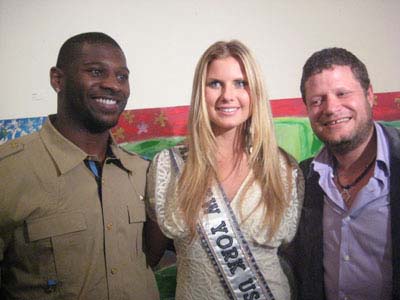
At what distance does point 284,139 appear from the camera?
148cm

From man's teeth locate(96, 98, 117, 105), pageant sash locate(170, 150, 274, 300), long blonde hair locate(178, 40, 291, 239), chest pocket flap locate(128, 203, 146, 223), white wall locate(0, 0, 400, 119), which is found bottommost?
pageant sash locate(170, 150, 274, 300)

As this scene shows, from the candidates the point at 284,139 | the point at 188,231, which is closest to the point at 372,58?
the point at 284,139

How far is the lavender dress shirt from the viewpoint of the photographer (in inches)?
41.3

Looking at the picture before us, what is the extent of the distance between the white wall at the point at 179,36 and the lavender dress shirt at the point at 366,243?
0.58m

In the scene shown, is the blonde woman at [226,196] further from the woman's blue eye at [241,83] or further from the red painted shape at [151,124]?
the red painted shape at [151,124]

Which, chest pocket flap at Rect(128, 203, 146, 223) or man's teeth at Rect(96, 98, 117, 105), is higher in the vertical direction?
man's teeth at Rect(96, 98, 117, 105)

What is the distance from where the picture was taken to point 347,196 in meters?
1.14

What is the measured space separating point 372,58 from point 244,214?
1.04 m

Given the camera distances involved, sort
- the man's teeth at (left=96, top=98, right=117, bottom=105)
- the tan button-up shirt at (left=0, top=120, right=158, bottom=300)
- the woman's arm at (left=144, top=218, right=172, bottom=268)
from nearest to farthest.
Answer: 1. the tan button-up shirt at (left=0, top=120, right=158, bottom=300)
2. the man's teeth at (left=96, top=98, right=117, bottom=105)
3. the woman's arm at (left=144, top=218, right=172, bottom=268)

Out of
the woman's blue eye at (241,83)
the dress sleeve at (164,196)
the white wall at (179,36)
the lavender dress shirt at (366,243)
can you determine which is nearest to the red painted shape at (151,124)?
the white wall at (179,36)

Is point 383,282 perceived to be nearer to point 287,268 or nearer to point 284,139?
point 287,268

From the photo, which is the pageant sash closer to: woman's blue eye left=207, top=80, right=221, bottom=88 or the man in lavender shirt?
the man in lavender shirt

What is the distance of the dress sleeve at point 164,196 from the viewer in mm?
1121

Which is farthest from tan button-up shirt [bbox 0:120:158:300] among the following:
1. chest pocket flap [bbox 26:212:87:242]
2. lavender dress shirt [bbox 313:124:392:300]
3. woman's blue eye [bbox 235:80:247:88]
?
lavender dress shirt [bbox 313:124:392:300]
